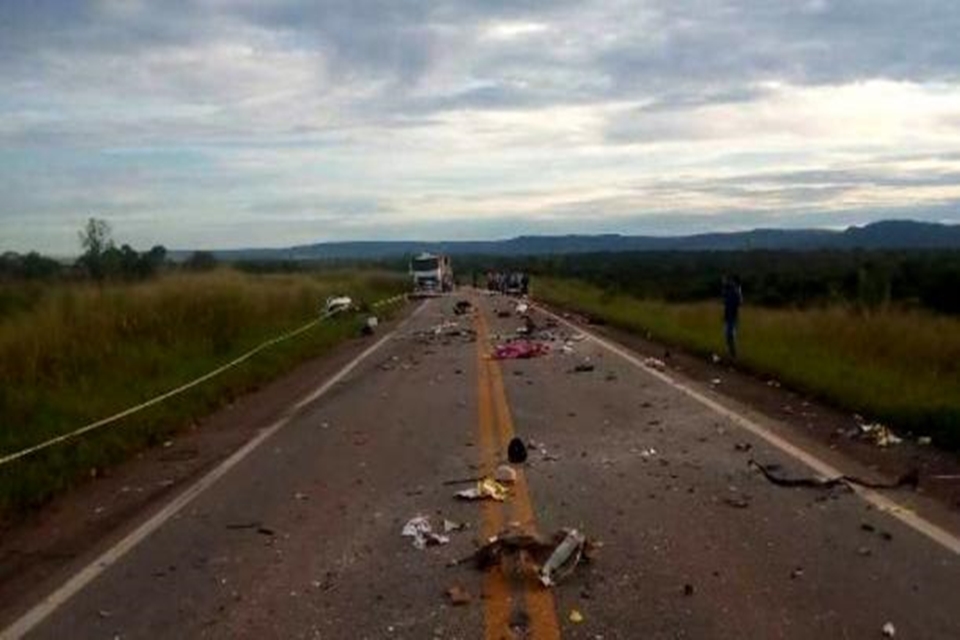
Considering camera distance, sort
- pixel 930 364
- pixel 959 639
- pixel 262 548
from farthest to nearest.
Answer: pixel 930 364
pixel 262 548
pixel 959 639

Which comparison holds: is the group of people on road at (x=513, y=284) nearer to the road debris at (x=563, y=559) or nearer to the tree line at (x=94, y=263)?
the tree line at (x=94, y=263)

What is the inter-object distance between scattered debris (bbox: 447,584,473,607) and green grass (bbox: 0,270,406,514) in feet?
15.9

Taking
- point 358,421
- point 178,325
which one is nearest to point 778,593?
point 358,421

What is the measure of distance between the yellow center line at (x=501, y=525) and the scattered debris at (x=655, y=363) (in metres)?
5.20

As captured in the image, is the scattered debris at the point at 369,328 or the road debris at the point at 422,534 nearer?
the road debris at the point at 422,534

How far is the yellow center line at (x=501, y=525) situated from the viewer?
636 centimetres

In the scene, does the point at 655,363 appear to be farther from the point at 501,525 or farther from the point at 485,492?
the point at 501,525

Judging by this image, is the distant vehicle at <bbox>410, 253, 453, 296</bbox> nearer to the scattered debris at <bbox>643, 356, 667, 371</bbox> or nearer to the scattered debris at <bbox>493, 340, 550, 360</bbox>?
the scattered debris at <bbox>493, 340, 550, 360</bbox>

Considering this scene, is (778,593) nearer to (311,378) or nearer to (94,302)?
(311,378)

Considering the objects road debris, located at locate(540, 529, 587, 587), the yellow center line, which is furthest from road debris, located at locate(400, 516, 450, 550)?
road debris, located at locate(540, 529, 587, 587)

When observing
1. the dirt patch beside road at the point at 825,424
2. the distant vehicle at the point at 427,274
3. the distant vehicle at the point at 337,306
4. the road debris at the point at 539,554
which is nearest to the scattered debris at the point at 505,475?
the road debris at the point at 539,554

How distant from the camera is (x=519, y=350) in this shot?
2628 cm

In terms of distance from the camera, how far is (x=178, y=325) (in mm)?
26156

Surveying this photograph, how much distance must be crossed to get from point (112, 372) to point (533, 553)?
41.6ft
